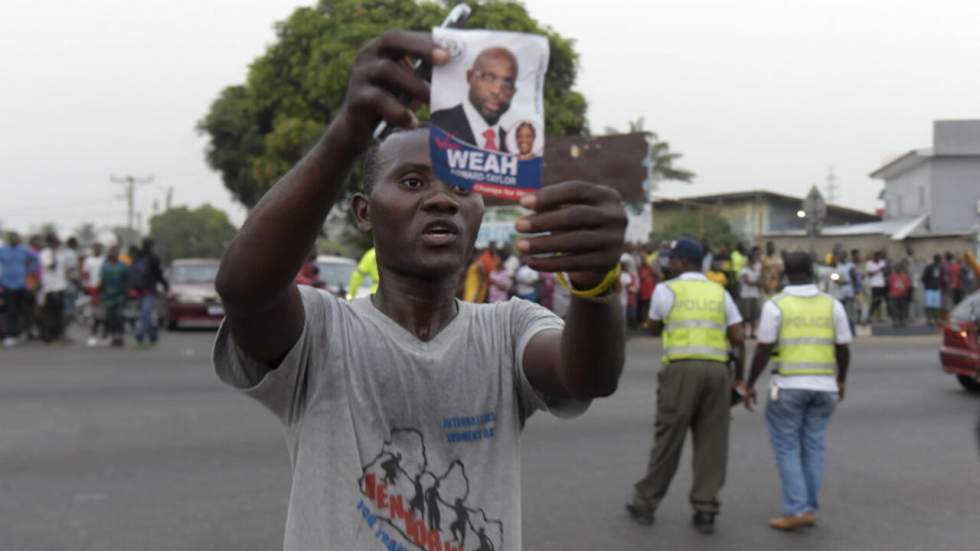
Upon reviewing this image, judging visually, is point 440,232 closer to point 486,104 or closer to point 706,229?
point 486,104

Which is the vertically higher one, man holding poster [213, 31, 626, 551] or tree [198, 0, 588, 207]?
tree [198, 0, 588, 207]

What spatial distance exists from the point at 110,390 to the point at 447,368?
10196 millimetres

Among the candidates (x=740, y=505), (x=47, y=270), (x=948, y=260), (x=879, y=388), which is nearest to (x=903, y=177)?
(x=948, y=260)

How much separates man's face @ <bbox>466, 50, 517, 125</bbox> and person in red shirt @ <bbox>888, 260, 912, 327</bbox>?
2304 centimetres

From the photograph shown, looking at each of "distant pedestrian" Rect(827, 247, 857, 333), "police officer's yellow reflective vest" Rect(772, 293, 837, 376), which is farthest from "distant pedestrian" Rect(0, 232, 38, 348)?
"distant pedestrian" Rect(827, 247, 857, 333)

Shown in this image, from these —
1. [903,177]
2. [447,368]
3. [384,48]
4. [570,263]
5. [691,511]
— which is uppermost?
[903,177]

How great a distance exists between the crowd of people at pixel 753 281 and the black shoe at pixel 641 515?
5.37 metres

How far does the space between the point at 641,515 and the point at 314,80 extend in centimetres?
2362

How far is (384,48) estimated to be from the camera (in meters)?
1.61

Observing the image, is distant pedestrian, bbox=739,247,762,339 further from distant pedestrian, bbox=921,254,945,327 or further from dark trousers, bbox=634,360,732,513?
dark trousers, bbox=634,360,732,513

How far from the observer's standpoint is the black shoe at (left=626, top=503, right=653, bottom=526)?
249 inches

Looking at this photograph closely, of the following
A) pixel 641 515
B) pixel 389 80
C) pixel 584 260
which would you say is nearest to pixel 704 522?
pixel 641 515

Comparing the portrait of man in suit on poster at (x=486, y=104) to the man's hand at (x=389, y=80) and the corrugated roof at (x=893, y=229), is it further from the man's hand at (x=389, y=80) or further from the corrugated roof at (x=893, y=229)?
the corrugated roof at (x=893, y=229)

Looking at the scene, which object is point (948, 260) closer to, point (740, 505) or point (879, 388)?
point (879, 388)
